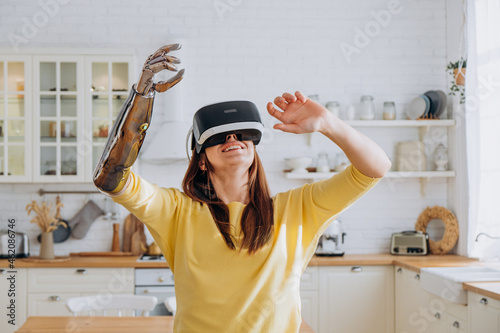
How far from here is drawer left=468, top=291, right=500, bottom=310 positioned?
265cm

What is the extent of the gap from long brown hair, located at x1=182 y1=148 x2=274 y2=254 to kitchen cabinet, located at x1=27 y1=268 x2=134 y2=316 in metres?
2.57

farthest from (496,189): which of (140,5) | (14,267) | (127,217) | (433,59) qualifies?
(14,267)

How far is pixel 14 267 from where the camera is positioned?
12.6ft

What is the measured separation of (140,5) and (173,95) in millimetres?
787

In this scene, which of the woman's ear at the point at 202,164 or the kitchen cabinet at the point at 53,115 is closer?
the woman's ear at the point at 202,164

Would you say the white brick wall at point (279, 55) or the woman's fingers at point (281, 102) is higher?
the white brick wall at point (279, 55)

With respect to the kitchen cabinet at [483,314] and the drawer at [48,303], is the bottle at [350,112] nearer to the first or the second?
the kitchen cabinet at [483,314]

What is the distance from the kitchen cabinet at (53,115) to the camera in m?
4.09

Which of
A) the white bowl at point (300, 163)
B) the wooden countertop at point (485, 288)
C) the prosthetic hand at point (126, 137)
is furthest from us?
the white bowl at point (300, 163)

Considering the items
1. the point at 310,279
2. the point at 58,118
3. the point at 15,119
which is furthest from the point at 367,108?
the point at 15,119

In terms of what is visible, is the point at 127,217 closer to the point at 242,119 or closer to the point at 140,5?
the point at 140,5

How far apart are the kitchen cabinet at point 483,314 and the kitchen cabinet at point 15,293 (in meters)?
2.90

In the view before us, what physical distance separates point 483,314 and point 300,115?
6.82 ft

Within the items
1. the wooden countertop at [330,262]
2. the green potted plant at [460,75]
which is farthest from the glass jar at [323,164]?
the green potted plant at [460,75]
